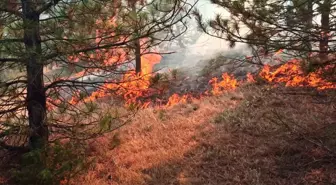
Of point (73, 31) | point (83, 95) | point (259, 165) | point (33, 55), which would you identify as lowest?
point (259, 165)

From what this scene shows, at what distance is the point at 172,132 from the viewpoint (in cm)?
709

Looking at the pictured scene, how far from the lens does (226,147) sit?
601 cm

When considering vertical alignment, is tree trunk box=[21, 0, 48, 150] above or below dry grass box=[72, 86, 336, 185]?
above

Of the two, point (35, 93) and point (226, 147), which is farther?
point (226, 147)

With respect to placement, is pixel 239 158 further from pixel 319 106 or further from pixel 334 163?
pixel 319 106

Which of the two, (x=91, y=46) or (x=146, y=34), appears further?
(x=91, y=46)

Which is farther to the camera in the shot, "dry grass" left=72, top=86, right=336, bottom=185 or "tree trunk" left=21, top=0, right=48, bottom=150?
"dry grass" left=72, top=86, right=336, bottom=185

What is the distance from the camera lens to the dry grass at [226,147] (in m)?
5.02

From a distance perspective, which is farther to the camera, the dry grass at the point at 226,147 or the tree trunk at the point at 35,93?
the dry grass at the point at 226,147

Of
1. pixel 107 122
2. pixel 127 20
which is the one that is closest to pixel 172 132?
pixel 107 122

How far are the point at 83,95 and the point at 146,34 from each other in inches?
49.7

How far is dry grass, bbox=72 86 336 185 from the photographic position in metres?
5.02

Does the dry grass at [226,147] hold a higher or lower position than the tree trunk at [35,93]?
lower

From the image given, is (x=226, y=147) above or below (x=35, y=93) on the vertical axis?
below
